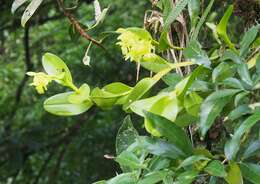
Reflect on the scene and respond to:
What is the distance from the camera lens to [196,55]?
0.48 meters

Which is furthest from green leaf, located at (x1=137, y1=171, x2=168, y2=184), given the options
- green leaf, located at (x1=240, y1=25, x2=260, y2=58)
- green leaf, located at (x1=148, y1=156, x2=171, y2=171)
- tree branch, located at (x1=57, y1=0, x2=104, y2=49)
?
tree branch, located at (x1=57, y1=0, x2=104, y2=49)

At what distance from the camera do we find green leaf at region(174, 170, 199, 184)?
436 millimetres

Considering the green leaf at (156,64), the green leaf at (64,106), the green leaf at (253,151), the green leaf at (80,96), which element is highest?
the green leaf at (156,64)

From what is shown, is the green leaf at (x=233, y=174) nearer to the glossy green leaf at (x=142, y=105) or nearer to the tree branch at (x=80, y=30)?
the glossy green leaf at (x=142, y=105)

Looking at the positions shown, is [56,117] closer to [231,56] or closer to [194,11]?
[194,11]

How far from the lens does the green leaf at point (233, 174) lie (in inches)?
17.7

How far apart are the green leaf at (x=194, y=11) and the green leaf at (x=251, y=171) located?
0.54ft

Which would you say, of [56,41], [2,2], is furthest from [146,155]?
[56,41]

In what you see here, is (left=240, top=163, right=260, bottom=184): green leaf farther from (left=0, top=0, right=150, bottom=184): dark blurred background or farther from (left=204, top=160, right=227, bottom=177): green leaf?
(left=0, top=0, right=150, bottom=184): dark blurred background

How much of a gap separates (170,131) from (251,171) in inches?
3.0

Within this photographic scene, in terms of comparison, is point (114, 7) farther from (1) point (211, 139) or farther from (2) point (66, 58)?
(1) point (211, 139)

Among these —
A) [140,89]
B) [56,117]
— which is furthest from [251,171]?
[56,117]

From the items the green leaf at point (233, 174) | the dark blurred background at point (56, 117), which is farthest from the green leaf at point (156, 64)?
the dark blurred background at point (56, 117)

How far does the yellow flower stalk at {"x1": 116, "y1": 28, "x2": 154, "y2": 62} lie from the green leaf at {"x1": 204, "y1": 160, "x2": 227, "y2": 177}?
0.38ft
